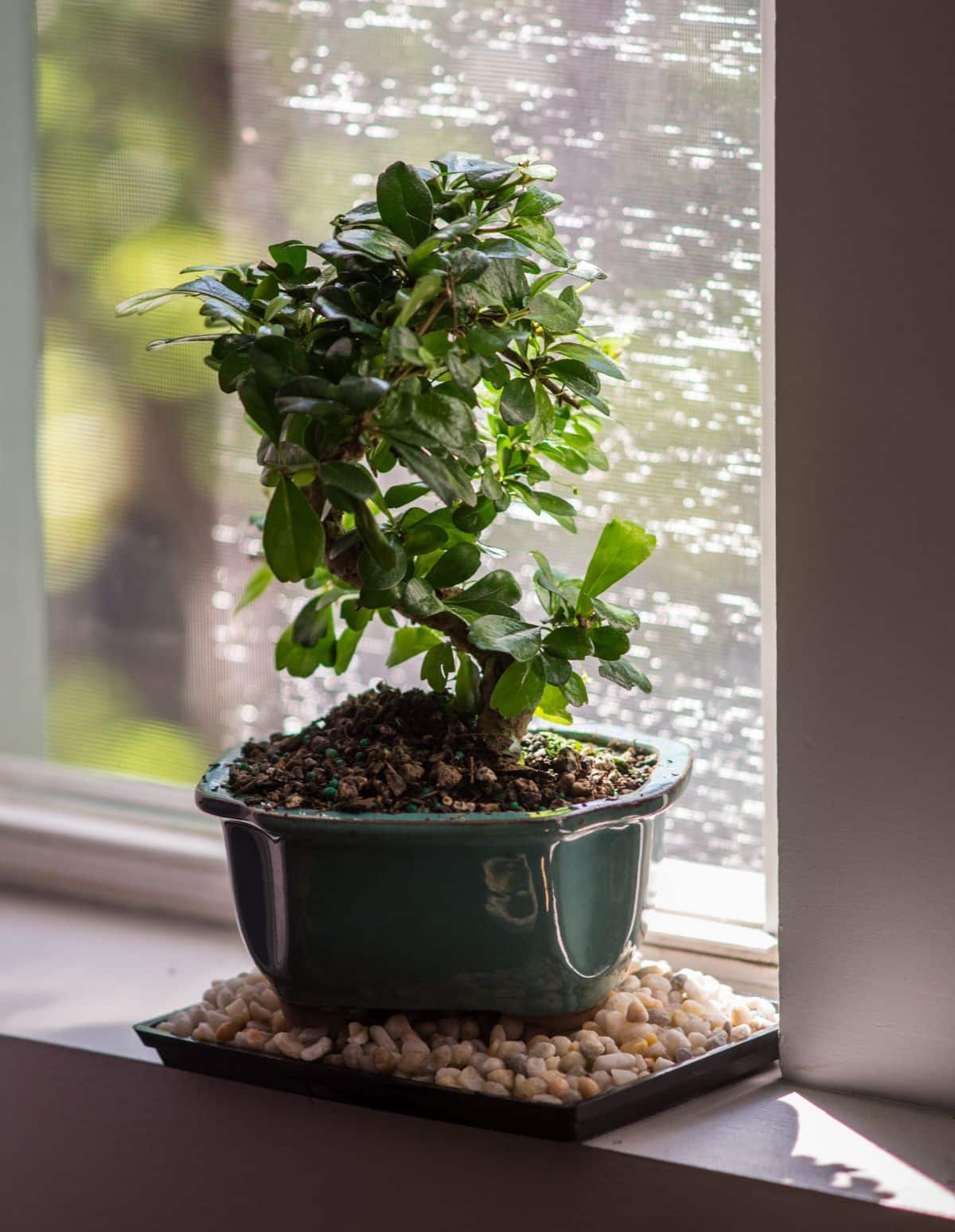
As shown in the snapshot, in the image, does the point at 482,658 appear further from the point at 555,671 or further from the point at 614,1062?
the point at 614,1062

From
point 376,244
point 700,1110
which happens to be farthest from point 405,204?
point 700,1110

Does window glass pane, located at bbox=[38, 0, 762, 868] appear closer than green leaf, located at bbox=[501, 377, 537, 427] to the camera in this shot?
No

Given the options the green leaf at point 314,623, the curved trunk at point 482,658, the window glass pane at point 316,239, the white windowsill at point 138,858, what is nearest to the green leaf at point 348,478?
the curved trunk at point 482,658

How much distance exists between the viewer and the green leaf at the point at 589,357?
745mm

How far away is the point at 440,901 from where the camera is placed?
29.3 inches

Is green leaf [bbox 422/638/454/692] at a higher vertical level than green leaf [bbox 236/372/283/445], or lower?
lower

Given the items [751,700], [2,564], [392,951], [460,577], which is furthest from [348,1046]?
[2,564]

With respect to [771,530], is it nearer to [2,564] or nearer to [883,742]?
[883,742]

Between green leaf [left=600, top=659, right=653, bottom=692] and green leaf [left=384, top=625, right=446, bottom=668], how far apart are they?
0.14m

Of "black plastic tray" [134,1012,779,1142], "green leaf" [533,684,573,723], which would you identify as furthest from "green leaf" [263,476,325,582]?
"black plastic tray" [134,1012,779,1142]

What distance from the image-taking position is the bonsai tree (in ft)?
2.15

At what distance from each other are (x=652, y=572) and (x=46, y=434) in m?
0.66

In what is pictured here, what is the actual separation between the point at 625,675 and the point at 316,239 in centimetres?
56

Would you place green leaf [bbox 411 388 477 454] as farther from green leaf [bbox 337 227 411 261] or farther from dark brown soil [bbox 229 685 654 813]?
dark brown soil [bbox 229 685 654 813]
